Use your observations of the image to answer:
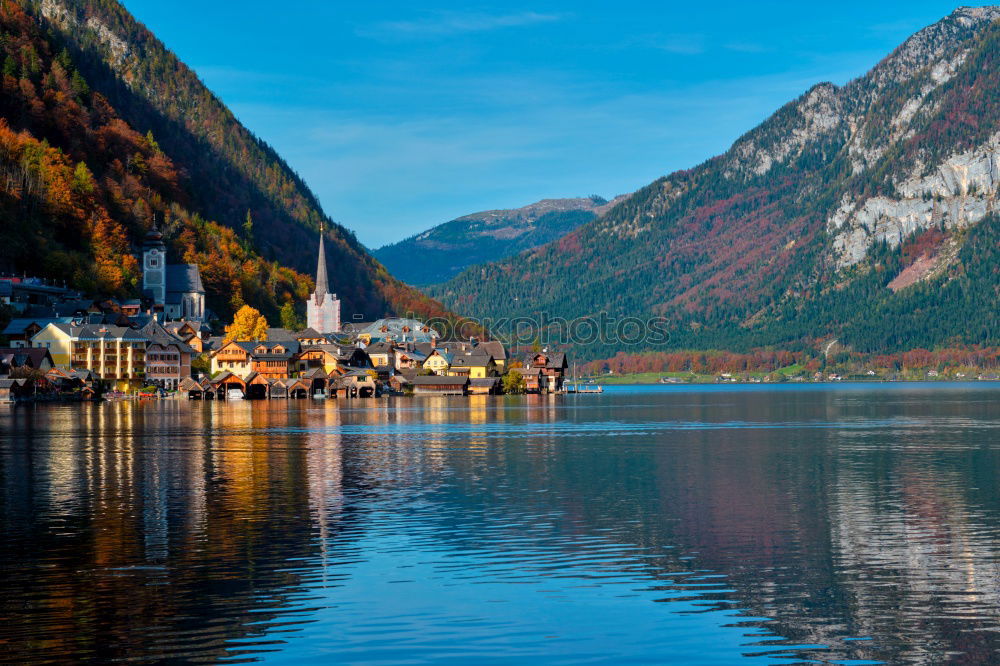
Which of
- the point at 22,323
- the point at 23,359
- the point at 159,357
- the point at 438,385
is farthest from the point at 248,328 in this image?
the point at 23,359

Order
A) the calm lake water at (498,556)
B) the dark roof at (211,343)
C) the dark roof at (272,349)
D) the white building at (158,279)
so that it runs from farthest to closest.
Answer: the white building at (158,279) → the dark roof at (211,343) → the dark roof at (272,349) → the calm lake water at (498,556)

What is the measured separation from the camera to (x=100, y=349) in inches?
5979

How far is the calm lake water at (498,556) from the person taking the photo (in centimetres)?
2255

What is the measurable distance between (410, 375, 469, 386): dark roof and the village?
165mm

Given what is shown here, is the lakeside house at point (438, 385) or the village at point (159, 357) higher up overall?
the village at point (159, 357)

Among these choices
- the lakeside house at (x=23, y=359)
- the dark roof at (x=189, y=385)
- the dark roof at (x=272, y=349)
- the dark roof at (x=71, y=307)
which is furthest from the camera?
the dark roof at (x=272, y=349)

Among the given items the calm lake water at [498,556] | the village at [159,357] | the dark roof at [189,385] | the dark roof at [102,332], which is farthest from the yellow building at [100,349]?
the calm lake water at [498,556]

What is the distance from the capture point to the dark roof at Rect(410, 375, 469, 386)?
18875 cm

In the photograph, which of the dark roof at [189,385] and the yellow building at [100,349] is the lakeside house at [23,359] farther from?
the dark roof at [189,385]

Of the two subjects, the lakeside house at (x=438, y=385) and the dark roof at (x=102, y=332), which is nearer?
the dark roof at (x=102, y=332)

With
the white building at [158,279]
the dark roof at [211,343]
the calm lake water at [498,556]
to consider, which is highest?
the white building at [158,279]

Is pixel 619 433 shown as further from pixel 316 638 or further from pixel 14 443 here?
pixel 316 638

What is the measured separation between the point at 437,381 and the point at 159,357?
154 feet

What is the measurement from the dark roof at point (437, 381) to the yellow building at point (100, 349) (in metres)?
47.4
